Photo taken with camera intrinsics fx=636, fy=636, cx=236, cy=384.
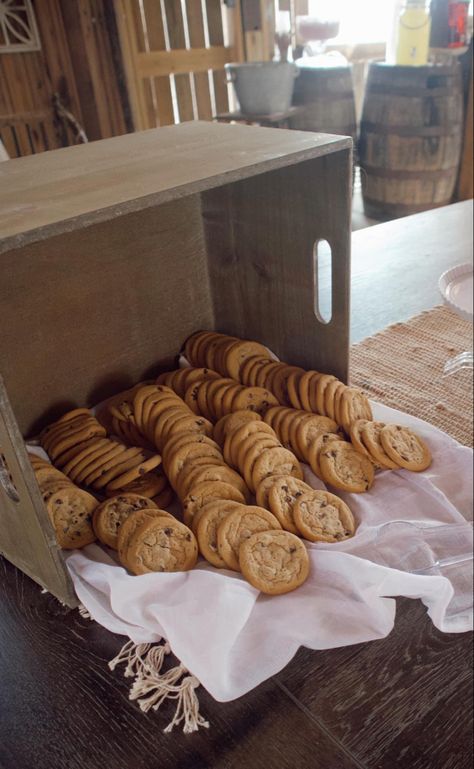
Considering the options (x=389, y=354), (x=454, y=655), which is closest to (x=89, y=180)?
(x=454, y=655)

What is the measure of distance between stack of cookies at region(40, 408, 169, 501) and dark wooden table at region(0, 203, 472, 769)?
0.17m

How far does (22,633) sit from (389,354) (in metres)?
0.86

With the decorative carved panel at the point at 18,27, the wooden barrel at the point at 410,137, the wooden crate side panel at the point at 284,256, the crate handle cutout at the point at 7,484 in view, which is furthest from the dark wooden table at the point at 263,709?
the decorative carved panel at the point at 18,27

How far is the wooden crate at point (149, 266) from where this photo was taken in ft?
2.06

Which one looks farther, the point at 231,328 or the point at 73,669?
the point at 231,328

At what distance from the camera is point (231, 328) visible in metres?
1.12

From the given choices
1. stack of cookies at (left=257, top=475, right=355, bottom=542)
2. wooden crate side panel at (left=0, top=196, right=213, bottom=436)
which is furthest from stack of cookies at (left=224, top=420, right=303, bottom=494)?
wooden crate side panel at (left=0, top=196, right=213, bottom=436)

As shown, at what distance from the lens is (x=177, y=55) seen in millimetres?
3061

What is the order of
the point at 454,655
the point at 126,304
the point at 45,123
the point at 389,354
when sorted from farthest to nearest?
the point at 45,123 → the point at 389,354 → the point at 126,304 → the point at 454,655

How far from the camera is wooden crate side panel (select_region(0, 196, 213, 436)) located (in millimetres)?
872

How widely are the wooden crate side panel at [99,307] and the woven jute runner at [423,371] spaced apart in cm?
33

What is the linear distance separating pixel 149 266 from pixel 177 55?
98.0 inches

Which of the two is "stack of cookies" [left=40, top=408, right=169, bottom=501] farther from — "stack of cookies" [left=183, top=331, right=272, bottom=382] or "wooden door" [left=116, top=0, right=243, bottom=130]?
"wooden door" [left=116, top=0, right=243, bottom=130]

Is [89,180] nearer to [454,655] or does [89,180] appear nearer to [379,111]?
[454,655]
